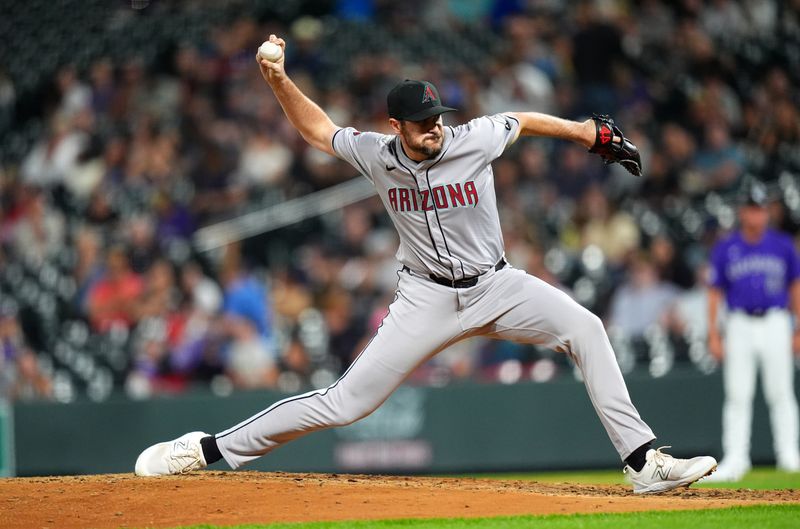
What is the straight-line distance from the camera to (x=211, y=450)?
238 inches

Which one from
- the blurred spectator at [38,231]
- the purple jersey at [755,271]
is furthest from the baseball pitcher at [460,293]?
the blurred spectator at [38,231]

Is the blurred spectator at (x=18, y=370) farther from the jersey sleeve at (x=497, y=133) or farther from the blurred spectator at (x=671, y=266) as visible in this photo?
the jersey sleeve at (x=497, y=133)

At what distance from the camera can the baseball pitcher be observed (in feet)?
18.7

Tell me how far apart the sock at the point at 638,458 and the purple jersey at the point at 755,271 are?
3.61m

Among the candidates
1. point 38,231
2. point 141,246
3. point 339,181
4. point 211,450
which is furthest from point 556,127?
point 38,231

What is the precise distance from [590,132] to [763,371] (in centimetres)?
406

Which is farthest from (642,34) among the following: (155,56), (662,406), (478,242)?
(478,242)

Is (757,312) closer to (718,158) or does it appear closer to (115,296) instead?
(718,158)

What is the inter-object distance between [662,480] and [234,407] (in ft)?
18.3

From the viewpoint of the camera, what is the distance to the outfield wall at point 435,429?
34.2ft

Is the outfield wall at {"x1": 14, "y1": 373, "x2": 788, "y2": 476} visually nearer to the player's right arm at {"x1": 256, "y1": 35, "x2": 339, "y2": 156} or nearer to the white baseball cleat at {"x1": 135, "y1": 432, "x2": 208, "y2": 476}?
the white baseball cleat at {"x1": 135, "y1": 432, "x2": 208, "y2": 476}

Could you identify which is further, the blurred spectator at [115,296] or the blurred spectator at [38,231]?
the blurred spectator at [38,231]

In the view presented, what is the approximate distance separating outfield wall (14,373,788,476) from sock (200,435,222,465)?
181 inches

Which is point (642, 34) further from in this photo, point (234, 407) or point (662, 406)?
point (234, 407)
